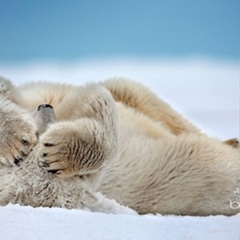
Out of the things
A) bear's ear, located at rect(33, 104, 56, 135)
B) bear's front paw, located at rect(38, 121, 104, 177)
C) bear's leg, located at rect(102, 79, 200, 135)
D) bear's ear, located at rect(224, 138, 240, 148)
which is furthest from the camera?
bear's leg, located at rect(102, 79, 200, 135)

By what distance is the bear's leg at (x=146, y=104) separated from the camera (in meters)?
2.17

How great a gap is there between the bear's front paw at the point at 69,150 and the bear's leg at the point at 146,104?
0.67 m

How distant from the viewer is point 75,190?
1.46m

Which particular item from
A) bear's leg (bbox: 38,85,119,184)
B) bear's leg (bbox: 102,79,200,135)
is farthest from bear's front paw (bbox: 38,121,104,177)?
bear's leg (bbox: 102,79,200,135)

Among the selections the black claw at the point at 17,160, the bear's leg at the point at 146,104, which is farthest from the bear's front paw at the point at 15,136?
the bear's leg at the point at 146,104

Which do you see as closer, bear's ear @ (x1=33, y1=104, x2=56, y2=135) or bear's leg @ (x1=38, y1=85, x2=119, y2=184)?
bear's leg @ (x1=38, y1=85, x2=119, y2=184)

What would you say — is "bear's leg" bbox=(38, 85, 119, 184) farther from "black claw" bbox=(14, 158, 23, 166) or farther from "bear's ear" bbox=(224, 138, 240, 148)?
"bear's ear" bbox=(224, 138, 240, 148)

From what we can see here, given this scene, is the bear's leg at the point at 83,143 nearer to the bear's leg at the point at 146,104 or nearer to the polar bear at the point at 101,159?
the polar bear at the point at 101,159

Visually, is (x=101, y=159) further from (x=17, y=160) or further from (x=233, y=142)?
(x=233, y=142)

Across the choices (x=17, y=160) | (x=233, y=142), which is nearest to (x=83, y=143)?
(x=17, y=160)

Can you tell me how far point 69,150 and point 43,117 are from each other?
0.52ft

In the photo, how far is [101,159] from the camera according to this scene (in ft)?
4.90

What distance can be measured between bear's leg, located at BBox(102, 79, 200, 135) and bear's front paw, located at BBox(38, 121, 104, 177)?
671mm

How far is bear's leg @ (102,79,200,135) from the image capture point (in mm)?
2172
